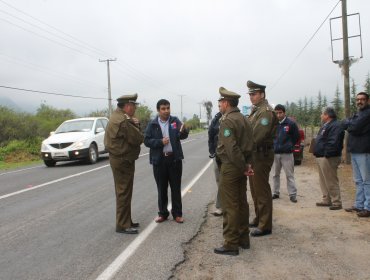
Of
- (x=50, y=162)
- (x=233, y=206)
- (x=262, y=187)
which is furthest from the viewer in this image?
(x=50, y=162)

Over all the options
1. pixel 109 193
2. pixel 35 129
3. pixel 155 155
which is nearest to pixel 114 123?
pixel 155 155

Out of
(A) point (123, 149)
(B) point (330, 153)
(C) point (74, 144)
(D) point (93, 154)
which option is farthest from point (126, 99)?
(D) point (93, 154)

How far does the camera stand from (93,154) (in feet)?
54.9

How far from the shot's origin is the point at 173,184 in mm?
6613

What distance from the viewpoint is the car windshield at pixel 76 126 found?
17.4 meters

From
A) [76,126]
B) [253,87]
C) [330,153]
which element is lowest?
[330,153]

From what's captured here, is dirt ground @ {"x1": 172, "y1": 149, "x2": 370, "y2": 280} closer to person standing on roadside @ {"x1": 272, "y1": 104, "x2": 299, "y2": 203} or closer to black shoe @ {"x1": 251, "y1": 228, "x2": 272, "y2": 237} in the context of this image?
black shoe @ {"x1": 251, "y1": 228, "x2": 272, "y2": 237}

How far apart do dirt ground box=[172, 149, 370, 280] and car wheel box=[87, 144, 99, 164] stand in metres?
9.97

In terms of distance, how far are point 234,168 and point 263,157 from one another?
94cm

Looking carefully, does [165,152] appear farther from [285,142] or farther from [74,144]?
[74,144]

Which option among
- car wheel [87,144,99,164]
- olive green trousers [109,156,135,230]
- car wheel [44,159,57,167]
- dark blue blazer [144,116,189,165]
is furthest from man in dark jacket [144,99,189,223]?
car wheel [44,159,57,167]

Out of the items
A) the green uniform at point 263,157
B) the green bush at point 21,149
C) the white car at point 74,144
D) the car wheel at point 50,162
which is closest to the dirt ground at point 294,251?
the green uniform at point 263,157

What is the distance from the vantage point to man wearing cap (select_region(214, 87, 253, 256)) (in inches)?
198

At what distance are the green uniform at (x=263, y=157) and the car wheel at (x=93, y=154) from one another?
1137 centimetres
